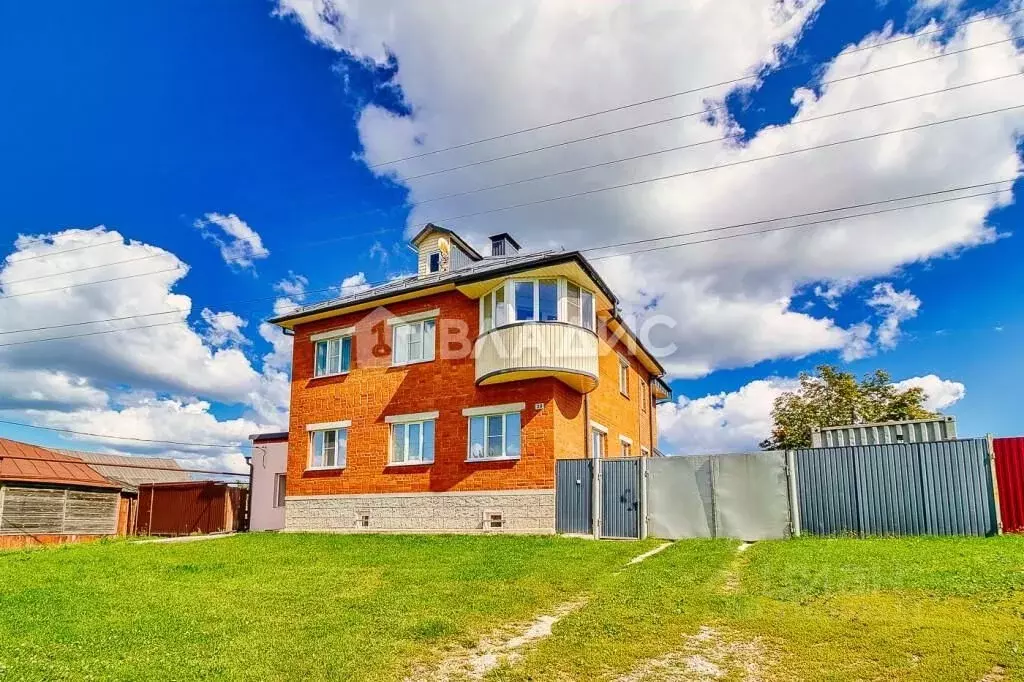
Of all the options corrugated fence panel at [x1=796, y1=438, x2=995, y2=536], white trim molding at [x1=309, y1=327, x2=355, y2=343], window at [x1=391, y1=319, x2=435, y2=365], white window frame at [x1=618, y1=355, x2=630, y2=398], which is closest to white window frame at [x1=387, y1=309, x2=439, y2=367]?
window at [x1=391, y1=319, x2=435, y2=365]

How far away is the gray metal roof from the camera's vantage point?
750 inches

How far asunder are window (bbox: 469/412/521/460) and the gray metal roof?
409 centimetres

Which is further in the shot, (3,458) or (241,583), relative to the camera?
(3,458)

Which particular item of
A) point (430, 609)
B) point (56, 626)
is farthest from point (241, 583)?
point (430, 609)

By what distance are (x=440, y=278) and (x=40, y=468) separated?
61.7 ft

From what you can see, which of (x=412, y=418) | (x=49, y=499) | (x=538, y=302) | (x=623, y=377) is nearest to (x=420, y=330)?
(x=412, y=418)

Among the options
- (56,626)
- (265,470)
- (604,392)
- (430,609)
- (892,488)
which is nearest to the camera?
(56,626)

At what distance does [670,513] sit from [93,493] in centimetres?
2497

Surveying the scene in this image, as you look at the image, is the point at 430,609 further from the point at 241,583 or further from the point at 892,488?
the point at 892,488

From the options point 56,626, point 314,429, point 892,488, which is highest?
point 314,429

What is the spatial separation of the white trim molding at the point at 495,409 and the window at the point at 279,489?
955cm

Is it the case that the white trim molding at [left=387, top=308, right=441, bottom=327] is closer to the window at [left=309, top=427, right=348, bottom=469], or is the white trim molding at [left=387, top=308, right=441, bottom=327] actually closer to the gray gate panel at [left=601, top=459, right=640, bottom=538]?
the window at [left=309, top=427, right=348, bottom=469]

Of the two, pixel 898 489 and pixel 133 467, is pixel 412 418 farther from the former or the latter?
pixel 133 467

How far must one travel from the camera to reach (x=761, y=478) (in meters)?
16.1
